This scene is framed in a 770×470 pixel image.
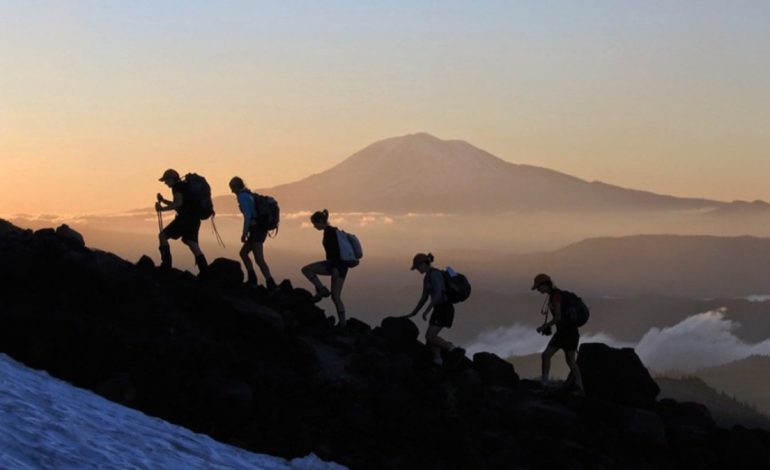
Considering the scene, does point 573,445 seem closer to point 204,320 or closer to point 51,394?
point 204,320

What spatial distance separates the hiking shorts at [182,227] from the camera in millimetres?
21875

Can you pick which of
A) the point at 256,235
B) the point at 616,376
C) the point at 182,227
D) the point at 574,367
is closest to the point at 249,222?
the point at 256,235

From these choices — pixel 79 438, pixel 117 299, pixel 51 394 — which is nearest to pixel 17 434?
pixel 79 438

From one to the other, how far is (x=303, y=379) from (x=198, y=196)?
4118 mm

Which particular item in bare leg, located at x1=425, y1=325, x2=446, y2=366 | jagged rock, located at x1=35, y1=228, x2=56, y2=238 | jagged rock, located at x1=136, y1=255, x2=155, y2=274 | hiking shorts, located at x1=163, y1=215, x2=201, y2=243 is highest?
hiking shorts, located at x1=163, y1=215, x2=201, y2=243

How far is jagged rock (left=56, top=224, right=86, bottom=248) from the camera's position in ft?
71.4

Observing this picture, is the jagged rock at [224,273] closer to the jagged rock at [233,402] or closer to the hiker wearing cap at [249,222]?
the hiker wearing cap at [249,222]

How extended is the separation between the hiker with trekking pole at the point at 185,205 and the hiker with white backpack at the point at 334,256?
78.3 inches

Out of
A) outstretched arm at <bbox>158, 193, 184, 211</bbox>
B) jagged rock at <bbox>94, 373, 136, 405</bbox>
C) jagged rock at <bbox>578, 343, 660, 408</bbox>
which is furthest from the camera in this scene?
jagged rock at <bbox>578, 343, 660, 408</bbox>

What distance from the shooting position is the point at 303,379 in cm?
2002

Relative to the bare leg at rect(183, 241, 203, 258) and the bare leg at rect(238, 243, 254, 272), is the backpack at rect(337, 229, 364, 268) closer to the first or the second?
the bare leg at rect(238, 243, 254, 272)

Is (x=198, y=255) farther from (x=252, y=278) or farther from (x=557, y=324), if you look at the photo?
Result: (x=557, y=324)

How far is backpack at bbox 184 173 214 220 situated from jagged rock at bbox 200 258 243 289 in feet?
5.75

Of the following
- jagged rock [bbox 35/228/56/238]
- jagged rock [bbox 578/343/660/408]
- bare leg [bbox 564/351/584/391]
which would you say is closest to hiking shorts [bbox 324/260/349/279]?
bare leg [bbox 564/351/584/391]
